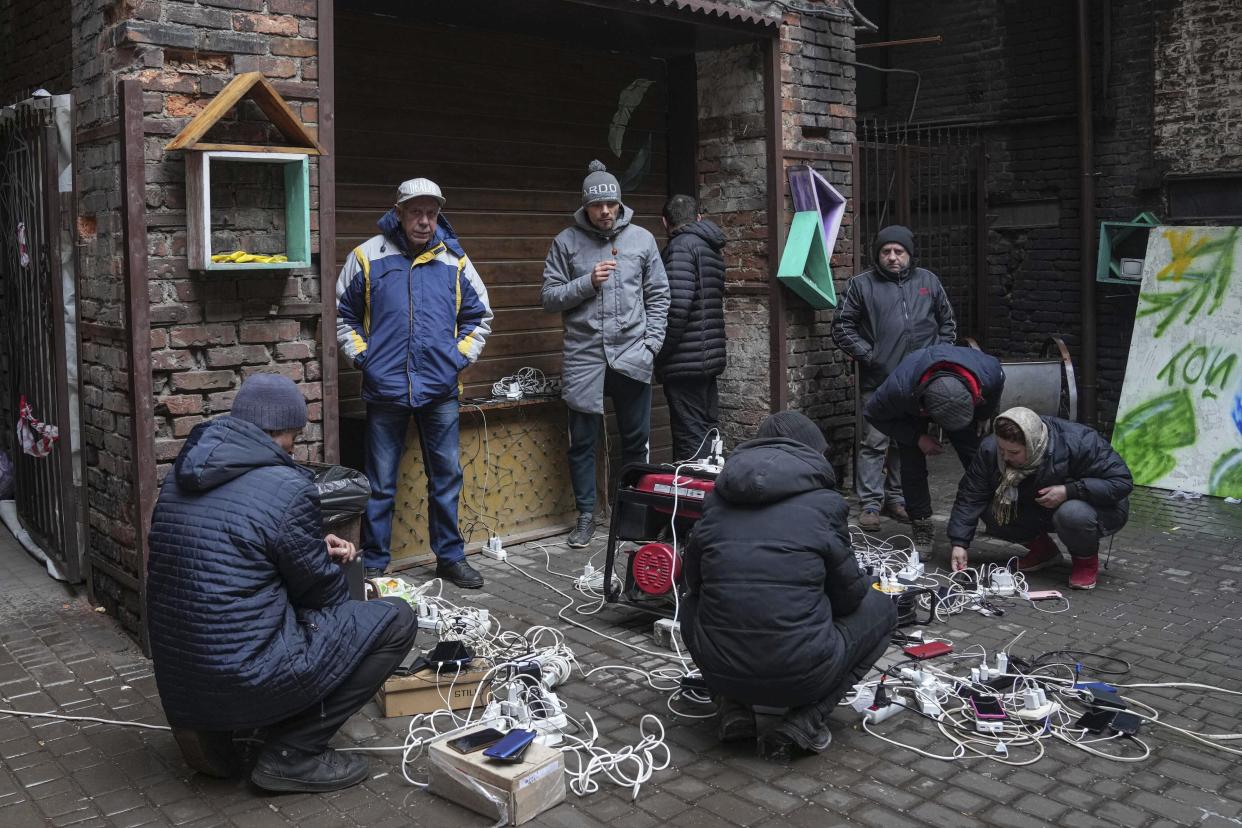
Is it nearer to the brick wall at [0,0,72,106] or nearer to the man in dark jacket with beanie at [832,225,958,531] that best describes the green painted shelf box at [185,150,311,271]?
the brick wall at [0,0,72,106]

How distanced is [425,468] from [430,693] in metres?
2.26

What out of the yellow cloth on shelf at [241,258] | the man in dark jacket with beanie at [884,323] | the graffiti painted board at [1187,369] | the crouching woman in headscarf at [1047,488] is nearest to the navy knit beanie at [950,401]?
the crouching woman in headscarf at [1047,488]

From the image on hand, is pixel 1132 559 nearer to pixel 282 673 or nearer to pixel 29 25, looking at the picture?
pixel 282 673

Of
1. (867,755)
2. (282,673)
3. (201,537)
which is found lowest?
(867,755)

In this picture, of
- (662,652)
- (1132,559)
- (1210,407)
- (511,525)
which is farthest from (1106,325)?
(662,652)

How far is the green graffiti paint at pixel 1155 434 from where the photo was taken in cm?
938

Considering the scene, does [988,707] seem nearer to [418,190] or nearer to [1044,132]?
[418,190]

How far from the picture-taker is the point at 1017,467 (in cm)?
661

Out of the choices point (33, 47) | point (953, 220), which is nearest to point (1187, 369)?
point (953, 220)

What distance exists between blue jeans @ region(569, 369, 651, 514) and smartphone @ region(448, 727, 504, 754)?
3508 millimetres

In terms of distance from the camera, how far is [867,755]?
4.54 metres

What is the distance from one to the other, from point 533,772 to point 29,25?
5888 millimetres

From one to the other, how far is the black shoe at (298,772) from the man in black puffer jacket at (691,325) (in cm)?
408

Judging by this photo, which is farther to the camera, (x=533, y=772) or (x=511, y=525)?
(x=511, y=525)
